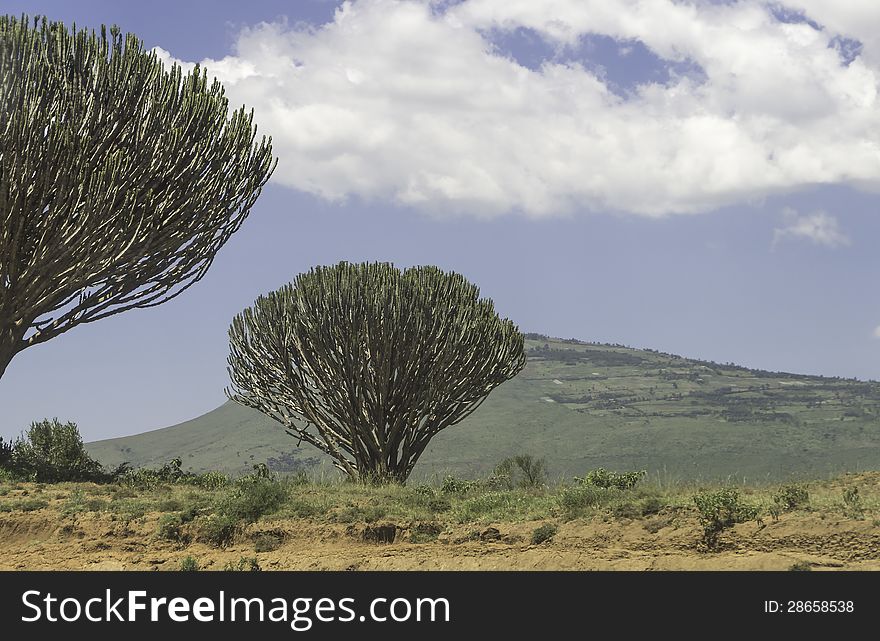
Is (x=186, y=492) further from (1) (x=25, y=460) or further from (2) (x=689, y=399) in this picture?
(2) (x=689, y=399)

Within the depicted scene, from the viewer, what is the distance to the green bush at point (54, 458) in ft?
57.4

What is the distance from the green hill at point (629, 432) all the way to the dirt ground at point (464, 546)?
266ft

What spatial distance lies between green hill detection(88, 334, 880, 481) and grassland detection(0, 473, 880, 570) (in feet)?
261

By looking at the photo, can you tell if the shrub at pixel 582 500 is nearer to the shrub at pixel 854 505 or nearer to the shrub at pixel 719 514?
the shrub at pixel 719 514

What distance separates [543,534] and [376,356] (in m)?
9.51

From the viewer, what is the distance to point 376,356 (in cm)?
2036

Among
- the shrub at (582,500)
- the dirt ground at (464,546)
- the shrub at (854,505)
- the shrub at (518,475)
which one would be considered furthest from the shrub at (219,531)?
the shrub at (854,505)

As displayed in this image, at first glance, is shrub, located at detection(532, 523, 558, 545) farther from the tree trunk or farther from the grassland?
the tree trunk

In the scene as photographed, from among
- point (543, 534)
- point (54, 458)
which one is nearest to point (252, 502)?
point (543, 534)

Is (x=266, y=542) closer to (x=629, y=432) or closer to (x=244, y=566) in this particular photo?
(x=244, y=566)

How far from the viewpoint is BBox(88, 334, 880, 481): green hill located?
114 metres

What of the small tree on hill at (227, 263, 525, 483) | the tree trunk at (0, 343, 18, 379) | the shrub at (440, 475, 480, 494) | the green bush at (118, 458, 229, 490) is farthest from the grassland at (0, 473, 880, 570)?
the small tree on hill at (227, 263, 525, 483)
